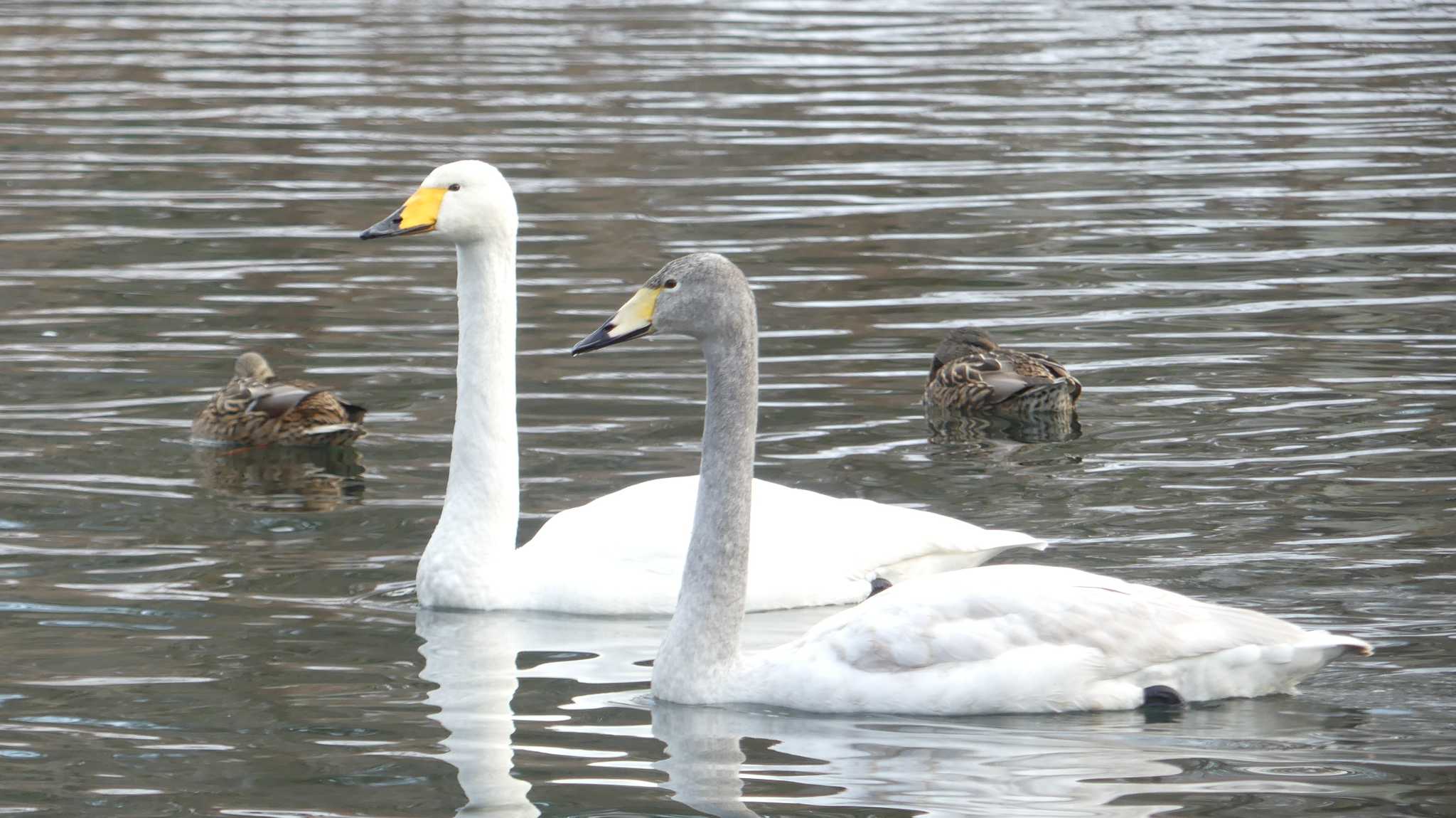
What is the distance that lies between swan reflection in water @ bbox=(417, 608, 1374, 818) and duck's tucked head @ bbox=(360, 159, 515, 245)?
1879 millimetres

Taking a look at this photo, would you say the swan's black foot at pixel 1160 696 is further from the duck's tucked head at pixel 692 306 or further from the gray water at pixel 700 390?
the duck's tucked head at pixel 692 306

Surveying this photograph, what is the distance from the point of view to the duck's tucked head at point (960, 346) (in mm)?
12000

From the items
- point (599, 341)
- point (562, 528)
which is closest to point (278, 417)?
point (562, 528)

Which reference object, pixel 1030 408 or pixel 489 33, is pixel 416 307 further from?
pixel 489 33

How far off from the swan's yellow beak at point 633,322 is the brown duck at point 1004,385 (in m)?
4.57

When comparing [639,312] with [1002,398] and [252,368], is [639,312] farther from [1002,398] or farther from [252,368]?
[252,368]

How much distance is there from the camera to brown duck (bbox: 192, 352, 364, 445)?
1090 centimetres

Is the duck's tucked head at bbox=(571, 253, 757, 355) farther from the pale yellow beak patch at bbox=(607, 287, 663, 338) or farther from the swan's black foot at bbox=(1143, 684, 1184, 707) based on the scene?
the swan's black foot at bbox=(1143, 684, 1184, 707)

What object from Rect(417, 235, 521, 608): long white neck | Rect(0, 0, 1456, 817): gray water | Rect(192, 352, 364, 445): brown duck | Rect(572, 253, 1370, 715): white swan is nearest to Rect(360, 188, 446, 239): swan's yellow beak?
Rect(417, 235, 521, 608): long white neck

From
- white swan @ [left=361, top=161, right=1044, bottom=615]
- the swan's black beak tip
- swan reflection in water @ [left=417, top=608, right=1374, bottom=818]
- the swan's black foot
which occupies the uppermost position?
the swan's black beak tip

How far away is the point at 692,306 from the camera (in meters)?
6.98

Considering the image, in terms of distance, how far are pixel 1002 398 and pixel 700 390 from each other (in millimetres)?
1496

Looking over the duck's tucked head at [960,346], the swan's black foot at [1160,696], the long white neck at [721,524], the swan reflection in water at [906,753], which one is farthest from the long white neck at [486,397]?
the duck's tucked head at [960,346]

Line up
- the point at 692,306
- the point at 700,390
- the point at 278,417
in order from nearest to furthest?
the point at 692,306 < the point at 278,417 < the point at 700,390
